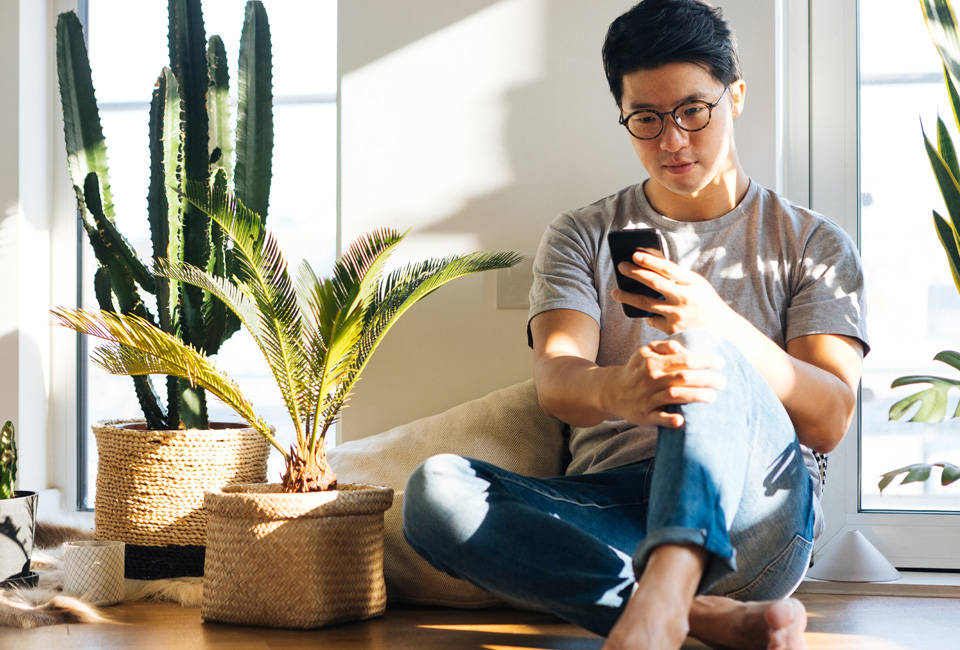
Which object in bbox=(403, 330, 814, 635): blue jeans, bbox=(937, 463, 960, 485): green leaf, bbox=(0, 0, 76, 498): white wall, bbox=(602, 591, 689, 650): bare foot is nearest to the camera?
bbox=(602, 591, 689, 650): bare foot

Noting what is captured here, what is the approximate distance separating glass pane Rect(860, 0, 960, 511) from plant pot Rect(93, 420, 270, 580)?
4.83 feet

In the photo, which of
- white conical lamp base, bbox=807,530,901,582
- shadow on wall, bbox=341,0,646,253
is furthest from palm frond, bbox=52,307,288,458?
white conical lamp base, bbox=807,530,901,582

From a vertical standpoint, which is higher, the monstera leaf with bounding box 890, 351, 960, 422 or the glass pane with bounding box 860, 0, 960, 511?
the glass pane with bounding box 860, 0, 960, 511

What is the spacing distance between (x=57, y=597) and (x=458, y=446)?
30.3 inches

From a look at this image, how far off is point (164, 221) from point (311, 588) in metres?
0.84

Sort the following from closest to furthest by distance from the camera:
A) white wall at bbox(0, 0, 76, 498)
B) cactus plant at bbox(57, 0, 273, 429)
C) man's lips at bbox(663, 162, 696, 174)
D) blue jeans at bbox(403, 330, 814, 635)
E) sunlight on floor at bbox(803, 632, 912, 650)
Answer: blue jeans at bbox(403, 330, 814, 635) → sunlight on floor at bbox(803, 632, 912, 650) → man's lips at bbox(663, 162, 696, 174) → cactus plant at bbox(57, 0, 273, 429) → white wall at bbox(0, 0, 76, 498)

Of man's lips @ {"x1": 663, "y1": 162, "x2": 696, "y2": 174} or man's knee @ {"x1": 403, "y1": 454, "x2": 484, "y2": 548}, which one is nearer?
man's knee @ {"x1": 403, "y1": 454, "x2": 484, "y2": 548}

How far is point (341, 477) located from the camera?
1.69m

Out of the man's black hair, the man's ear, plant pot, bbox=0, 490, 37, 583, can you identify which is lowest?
plant pot, bbox=0, 490, 37, 583

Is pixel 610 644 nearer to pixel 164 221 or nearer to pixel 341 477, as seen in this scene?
pixel 341 477

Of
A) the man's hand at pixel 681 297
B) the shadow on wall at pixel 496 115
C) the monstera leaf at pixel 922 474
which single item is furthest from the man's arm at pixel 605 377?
the monstera leaf at pixel 922 474

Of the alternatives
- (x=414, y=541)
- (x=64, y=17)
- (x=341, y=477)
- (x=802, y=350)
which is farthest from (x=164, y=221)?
(x=802, y=350)

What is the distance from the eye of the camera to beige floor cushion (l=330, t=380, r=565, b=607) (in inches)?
63.0

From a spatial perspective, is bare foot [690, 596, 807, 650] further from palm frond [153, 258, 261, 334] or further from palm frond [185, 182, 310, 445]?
palm frond [153, 258, 261, 334]
